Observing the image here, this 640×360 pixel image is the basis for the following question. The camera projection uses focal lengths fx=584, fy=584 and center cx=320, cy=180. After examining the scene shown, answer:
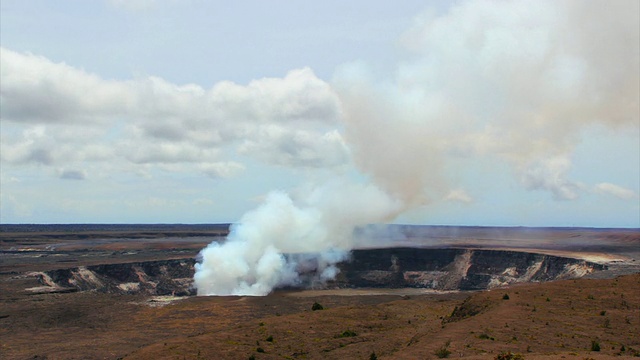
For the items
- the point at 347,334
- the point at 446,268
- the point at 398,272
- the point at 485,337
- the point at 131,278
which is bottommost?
the point at 398,272

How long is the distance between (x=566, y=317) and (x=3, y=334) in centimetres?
5877

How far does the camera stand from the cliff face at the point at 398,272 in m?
112

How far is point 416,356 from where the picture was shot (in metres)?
40.2

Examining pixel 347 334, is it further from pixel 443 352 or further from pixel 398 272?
pixel 398 272

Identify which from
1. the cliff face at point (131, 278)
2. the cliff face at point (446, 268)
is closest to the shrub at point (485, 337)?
the cliff face at point (131, 278)

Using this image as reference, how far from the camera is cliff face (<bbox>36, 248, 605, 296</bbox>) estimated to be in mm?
112281

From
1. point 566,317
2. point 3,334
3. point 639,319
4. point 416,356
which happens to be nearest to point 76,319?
point 3,334

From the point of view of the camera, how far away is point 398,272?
135750mm

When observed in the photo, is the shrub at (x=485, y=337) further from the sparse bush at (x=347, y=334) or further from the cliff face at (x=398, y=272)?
the cliff face at (x=398, y=272)

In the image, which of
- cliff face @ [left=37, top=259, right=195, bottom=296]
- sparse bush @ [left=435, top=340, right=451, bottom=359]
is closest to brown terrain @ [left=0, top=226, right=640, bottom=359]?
sparse bush @ [left=435, top=340, right=451, bottom=359]

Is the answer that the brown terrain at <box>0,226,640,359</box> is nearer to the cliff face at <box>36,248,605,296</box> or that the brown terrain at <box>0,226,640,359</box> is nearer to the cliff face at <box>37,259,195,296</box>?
the cliff face at <box>37,259,195,296</box>

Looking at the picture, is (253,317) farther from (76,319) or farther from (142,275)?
(142,275)

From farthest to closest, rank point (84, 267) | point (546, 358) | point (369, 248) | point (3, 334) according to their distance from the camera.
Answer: point (369, 248), point (84, 267), point (3, 334), point (546, 358)

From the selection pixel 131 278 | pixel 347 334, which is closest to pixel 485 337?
pixel 347 334
